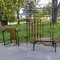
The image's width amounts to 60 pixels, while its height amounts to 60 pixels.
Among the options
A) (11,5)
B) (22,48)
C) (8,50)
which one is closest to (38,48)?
(22,48)

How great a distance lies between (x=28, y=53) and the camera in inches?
270

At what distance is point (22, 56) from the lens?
254 inches

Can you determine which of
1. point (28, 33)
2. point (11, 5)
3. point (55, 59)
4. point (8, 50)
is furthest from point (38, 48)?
point (11, 5)

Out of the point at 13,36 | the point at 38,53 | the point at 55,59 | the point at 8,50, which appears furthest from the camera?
the point at 13,36

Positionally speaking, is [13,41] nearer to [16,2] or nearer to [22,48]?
[22,48]

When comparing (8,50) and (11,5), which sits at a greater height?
(11,5)

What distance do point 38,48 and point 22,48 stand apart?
0.60m

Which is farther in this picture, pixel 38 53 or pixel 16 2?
pixel 16 2

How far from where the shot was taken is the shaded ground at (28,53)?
6.30 m

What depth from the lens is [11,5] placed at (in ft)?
49.1

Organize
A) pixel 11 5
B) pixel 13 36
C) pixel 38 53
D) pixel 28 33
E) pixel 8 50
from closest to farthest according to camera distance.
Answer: pixel 38 53 → pixel 8 50 → pixel 13 36 → pixel 28 33 → pixel 11 5

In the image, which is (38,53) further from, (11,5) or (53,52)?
(11,5)

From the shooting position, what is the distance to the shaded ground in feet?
20.7

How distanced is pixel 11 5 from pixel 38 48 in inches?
313
